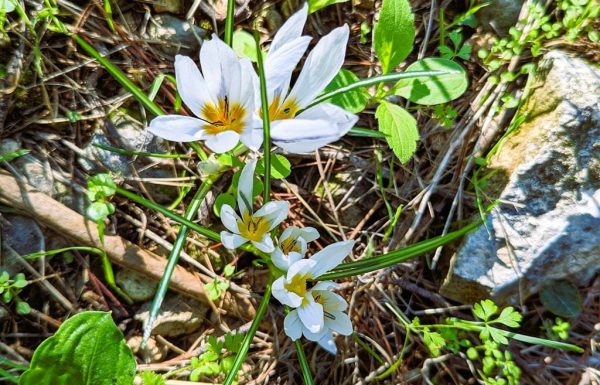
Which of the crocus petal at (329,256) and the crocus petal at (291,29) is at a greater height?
the crocus petal at (291,29)

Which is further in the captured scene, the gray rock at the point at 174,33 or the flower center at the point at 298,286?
the gray rock at the point at 174,33

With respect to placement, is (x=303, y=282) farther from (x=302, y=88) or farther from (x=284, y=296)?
(x=302, y=88)

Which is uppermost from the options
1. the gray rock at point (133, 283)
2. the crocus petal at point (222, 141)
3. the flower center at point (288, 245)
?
the crocus petal at point (222, 141)

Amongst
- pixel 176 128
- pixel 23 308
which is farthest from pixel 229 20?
pixel 23 308

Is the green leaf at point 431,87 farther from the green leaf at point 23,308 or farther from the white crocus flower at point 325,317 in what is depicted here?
the green leaf at point 23,308

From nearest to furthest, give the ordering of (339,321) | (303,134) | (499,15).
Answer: (303,134)
(339,321)
(499,15)

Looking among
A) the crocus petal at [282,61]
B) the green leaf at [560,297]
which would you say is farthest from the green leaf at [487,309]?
the crocus petal at [282,61]

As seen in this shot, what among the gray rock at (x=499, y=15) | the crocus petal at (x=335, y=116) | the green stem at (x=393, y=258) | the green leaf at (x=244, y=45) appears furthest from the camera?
the gray rock at (x=499, y=15)
